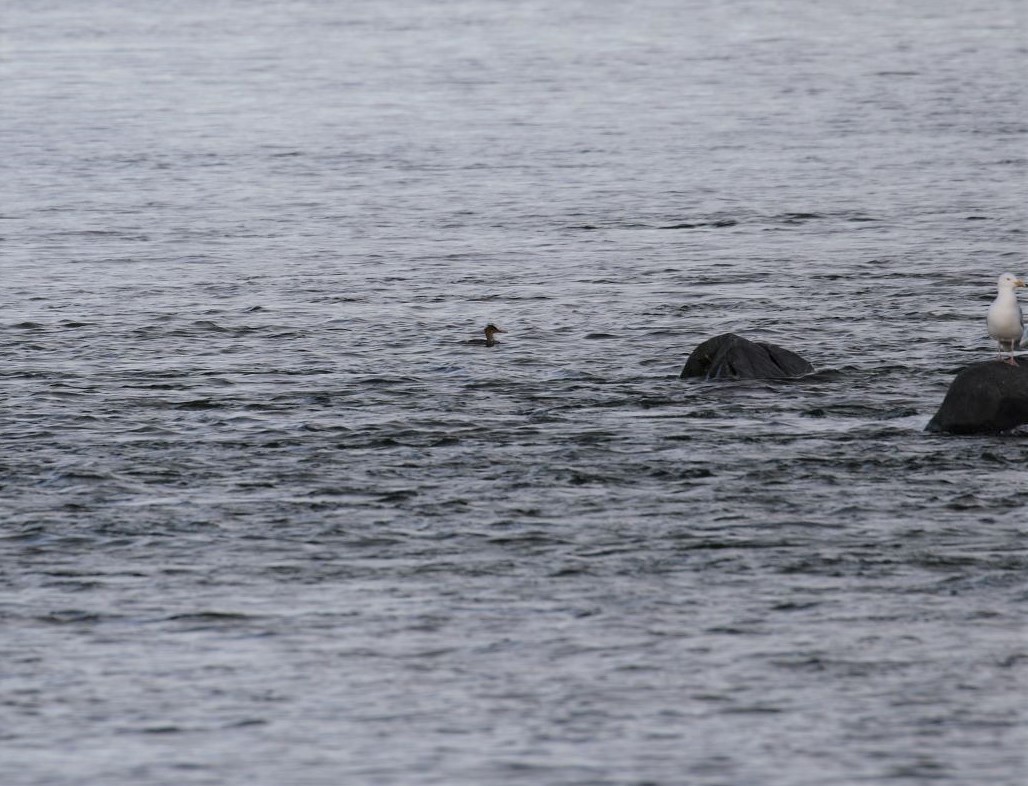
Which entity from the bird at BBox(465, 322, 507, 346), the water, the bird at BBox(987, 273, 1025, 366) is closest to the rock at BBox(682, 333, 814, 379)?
the water

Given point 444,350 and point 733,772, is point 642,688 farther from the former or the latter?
point 444,350

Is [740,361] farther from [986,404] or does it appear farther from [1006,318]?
[986,404]

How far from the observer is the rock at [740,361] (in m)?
22.1

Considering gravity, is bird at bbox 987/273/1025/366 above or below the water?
above

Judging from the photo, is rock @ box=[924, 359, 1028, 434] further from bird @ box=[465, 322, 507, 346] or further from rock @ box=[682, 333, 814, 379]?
bird @ box=[465, 322, 507, 346]

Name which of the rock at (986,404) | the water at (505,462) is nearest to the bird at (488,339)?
the water at (505,462)

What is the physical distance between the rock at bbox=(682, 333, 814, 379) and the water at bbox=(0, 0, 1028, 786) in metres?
0.29

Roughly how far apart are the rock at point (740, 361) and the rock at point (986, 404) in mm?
2763

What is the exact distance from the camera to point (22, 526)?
682 inches

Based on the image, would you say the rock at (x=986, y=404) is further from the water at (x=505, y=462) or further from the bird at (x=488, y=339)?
the bird at (x=488, y=339)

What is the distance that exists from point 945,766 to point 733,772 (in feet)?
4.11

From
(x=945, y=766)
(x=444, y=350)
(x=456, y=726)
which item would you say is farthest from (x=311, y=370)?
(x=945, y=766)

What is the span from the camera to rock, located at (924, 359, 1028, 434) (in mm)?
19594

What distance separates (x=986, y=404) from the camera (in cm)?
1959
